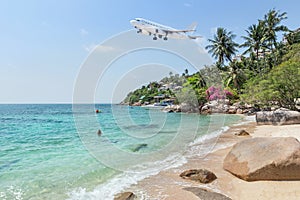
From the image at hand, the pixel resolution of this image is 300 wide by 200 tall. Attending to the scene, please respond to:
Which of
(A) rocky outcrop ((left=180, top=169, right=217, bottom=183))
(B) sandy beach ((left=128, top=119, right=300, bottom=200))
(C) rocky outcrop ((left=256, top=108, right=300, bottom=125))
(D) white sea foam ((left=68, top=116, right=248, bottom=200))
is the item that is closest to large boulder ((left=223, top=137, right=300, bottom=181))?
(B) sandy beach ((left=128, top=119, right=300, bottom=200))

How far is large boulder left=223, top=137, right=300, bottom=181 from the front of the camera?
4.66 m

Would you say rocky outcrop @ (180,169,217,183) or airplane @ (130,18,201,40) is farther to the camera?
airplane @ (130,18,201,40)

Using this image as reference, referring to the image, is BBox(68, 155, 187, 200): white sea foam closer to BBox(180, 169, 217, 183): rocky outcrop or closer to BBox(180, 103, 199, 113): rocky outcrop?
BBox(180, 169, 217, 183): rocky outcrop

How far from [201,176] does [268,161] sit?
1492 millimetres

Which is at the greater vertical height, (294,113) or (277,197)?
(294,113)

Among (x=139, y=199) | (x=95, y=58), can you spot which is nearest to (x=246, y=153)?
(x=139, y=199)

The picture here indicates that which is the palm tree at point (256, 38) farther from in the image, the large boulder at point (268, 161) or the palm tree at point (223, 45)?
the large boulder at point (268, 161)

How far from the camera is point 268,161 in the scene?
480cm

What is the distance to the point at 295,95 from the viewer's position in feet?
45.0

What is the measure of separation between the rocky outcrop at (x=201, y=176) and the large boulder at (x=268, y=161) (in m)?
0.63

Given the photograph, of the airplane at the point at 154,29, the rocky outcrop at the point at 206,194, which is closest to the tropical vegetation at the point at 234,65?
the airplane at the point at 154,29

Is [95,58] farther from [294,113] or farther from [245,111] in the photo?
[245,111]

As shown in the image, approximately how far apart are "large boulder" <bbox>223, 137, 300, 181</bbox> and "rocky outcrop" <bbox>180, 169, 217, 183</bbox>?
630 mm

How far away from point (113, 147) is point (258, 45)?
26.5 meters
